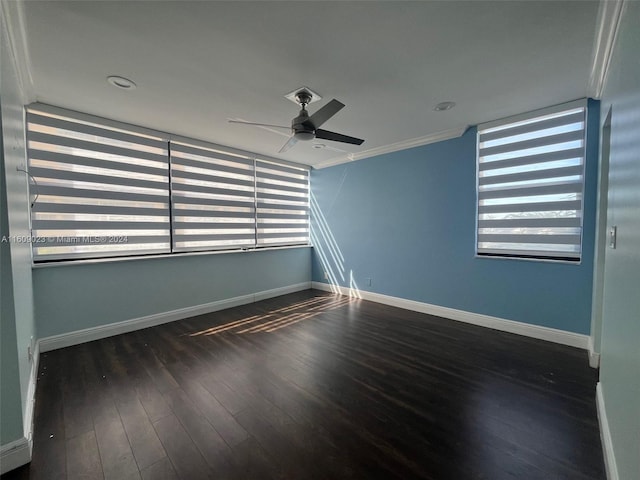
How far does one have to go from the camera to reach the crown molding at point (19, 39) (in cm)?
155

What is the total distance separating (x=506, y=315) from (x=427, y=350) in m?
1.28

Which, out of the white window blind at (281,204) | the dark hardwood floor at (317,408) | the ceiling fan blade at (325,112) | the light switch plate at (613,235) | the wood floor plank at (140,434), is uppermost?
the ceiling fan blade at (325,112)

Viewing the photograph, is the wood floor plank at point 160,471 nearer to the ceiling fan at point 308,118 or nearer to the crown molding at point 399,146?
the ceiling fan at point 308,118

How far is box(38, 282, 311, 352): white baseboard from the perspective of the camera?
2865 millimetres

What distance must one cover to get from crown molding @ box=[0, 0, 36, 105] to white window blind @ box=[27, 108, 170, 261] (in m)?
0.56

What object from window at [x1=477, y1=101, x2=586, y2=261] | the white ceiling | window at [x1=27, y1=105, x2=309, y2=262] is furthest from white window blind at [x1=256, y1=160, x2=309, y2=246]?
window at [x1=477, y1=101, x2=586, y2=261]

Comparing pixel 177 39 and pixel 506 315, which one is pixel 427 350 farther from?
pixel 177 39

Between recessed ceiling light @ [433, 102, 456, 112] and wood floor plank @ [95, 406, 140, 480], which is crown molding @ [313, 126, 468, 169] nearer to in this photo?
recessed ceiling light @ [433, 102, 456, 112]

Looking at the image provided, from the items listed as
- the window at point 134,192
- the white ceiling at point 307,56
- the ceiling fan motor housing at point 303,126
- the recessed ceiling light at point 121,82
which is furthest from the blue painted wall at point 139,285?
the ceiling fan motor housing at point 303,126

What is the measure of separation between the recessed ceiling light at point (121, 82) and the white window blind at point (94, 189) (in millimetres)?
1026

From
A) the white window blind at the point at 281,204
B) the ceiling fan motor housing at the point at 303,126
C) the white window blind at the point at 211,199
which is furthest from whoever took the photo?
the white window blind at the point at 281,204

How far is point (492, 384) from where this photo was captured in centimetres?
221

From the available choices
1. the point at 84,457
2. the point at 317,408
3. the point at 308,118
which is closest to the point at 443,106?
the point at 308,118

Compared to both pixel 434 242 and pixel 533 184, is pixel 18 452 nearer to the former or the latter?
pixel 434 242
